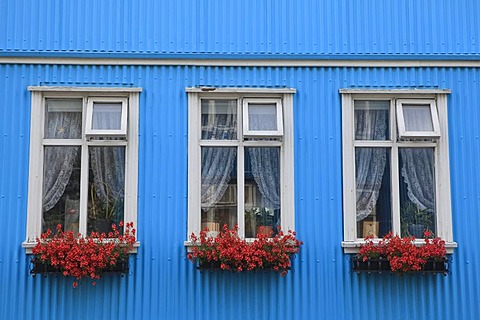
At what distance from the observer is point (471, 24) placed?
8852mm

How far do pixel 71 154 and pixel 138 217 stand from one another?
3.67 feet

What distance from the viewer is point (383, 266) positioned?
320 inches

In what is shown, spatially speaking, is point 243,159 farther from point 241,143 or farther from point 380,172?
point 380,172

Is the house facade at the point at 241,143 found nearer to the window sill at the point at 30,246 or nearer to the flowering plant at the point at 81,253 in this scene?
the window sill at the point at 30,246

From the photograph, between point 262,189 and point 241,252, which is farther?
point 262,189

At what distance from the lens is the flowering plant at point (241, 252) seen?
7949 millimetres

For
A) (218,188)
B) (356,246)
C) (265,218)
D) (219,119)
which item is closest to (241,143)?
(219,119)

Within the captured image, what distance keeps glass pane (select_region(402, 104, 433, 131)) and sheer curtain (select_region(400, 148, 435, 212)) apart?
0.88 ft

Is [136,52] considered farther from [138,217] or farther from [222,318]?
[222,318]

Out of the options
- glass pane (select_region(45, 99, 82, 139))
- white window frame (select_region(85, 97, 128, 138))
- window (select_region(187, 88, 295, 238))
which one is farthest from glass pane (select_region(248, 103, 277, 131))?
glass pane (select_region(45, 99, 82, 139))

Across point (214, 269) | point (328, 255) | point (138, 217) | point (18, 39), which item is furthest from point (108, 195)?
point (328, 255)

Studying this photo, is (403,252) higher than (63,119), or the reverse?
(63,119)

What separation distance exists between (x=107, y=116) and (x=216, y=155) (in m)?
1.37

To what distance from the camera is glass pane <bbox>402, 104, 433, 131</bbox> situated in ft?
28.3
